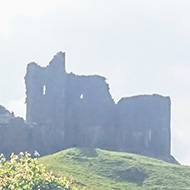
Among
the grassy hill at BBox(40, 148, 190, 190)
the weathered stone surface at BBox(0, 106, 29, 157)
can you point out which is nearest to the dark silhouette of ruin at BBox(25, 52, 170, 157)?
the weathered stone surface at BBox(0, 106, 29, 157)

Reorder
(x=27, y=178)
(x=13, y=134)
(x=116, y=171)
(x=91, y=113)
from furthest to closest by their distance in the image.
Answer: (x=91, y=113), (x=13, y=134), (x=116, y=171), (x=27, y=178)

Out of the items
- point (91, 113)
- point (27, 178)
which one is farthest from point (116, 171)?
point (27, 178)

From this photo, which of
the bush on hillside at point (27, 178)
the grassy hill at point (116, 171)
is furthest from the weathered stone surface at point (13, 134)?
the bush on hillside at point (27, 178)

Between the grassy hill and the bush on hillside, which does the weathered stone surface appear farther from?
the bush on hillside

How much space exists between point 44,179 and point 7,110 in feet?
481

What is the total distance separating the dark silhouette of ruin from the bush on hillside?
141650 mm

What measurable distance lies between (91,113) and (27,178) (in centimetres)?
15532

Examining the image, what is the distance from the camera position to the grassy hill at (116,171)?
105 metres

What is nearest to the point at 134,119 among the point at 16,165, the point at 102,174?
the point at 102,174

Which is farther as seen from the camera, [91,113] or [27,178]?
[91,113]

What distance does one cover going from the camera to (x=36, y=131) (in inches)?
6270

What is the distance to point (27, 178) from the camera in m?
20.8

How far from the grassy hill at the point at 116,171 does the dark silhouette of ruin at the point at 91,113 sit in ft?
119

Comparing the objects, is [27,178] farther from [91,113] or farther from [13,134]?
[91,113]
